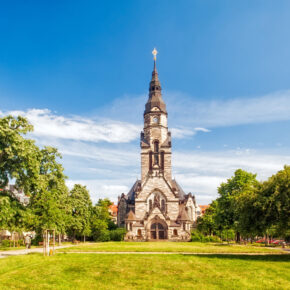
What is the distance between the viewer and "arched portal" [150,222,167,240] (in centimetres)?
5662

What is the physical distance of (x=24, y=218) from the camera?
22.5m

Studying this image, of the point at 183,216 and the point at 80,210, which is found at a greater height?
the point at 80,210

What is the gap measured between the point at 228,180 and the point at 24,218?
96.2 feet

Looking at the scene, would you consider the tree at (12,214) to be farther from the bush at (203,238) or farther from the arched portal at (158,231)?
the bush at (203,238)

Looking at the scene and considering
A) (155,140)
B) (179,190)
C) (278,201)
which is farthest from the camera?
(179,190)

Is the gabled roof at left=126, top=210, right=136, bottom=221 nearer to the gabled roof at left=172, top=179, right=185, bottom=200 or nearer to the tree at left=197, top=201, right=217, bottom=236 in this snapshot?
the tree at left=197, top=201, right=217, bottom=236

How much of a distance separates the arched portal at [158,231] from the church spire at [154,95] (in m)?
27.3

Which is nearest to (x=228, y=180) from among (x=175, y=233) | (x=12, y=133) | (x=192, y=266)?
(x=175, y=233)

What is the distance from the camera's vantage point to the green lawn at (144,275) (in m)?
11.9

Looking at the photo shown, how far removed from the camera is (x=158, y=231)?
56.8m

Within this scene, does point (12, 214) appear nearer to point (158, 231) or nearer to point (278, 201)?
point (278, 201)

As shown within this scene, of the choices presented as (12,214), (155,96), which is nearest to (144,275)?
(12,214)

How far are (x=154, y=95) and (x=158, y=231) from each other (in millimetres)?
33019

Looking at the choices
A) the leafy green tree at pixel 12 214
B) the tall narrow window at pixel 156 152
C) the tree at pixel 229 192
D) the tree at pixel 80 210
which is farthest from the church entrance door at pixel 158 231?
the leafy green tree at pixel 12 214
